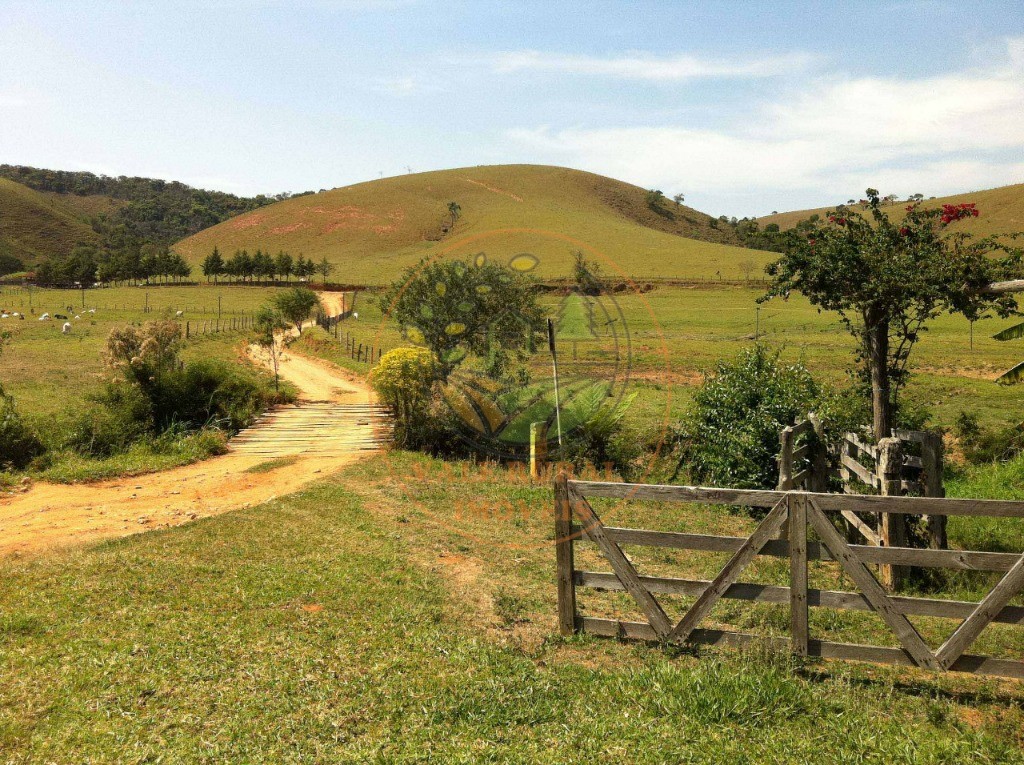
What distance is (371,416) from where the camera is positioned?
72.8ft

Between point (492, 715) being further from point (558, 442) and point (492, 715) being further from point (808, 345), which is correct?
point (808, 345)

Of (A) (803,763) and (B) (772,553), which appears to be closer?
(A) (803,763)

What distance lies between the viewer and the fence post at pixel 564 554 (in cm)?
664

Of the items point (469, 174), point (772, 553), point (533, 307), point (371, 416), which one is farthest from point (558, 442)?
point (469, 174)

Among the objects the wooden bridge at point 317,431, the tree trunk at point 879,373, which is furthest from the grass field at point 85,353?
the tree trunk at point 879,373

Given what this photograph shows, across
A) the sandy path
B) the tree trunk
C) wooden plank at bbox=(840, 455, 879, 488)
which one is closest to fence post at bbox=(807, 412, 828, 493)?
wooden plank at bbox=(840, 455, 879, 488)

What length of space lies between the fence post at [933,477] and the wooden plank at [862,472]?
2.07ft

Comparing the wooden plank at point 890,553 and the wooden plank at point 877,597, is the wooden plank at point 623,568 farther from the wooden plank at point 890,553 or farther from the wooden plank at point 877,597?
the wooden plank at point 877,597

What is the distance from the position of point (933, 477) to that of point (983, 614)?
4193 mm

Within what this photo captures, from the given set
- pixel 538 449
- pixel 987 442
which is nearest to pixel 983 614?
pixel 538 449

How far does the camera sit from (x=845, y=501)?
225 inches

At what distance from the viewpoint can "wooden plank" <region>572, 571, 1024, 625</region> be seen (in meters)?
5.61

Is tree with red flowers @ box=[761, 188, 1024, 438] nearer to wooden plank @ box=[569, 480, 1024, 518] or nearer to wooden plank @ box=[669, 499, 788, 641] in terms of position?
wooden plank @ box=[569, 480, 1024, 518]

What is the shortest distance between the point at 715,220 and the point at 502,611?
18943cm
